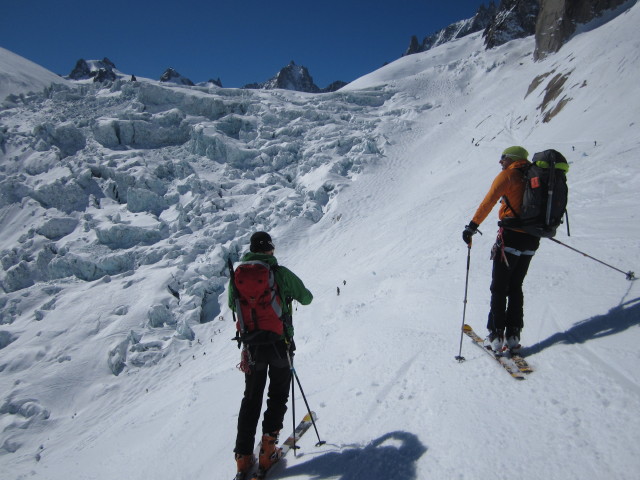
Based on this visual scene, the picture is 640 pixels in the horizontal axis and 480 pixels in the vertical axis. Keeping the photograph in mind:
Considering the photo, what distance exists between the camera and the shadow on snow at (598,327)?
12.0 feet

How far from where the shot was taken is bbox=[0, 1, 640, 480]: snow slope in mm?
3186

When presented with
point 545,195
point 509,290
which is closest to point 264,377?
point 509,290

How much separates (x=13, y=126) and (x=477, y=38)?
50.8 meters

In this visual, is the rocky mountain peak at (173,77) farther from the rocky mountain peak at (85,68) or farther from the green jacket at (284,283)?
the green jacket at (284,283)

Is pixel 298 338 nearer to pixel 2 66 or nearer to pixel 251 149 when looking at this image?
pixel 251 149

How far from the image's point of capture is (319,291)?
13.7 meters

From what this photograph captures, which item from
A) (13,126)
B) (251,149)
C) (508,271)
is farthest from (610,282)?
(13,126)

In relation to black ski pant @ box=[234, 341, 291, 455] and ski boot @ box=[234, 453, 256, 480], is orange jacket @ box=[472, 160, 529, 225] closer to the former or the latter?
black ski pant @ box=[234, 341, 291, 455]

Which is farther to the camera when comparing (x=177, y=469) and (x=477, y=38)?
(x=477, y=38)

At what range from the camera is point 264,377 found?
343 centimetres

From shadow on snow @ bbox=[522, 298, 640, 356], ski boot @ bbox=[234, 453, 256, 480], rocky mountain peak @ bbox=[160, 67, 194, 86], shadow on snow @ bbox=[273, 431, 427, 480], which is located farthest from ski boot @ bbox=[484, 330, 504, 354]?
rocky mountain peak @ bbox=[160, 67, 194, 86]

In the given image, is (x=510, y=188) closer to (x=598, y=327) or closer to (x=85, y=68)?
(x=598, y=327)

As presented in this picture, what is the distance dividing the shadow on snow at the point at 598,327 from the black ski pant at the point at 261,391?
253cm

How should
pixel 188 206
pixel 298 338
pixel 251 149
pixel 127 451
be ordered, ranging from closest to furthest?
pixel 127 451 < pixel 298 338 < pixel 188 206 < pixel 251 149
